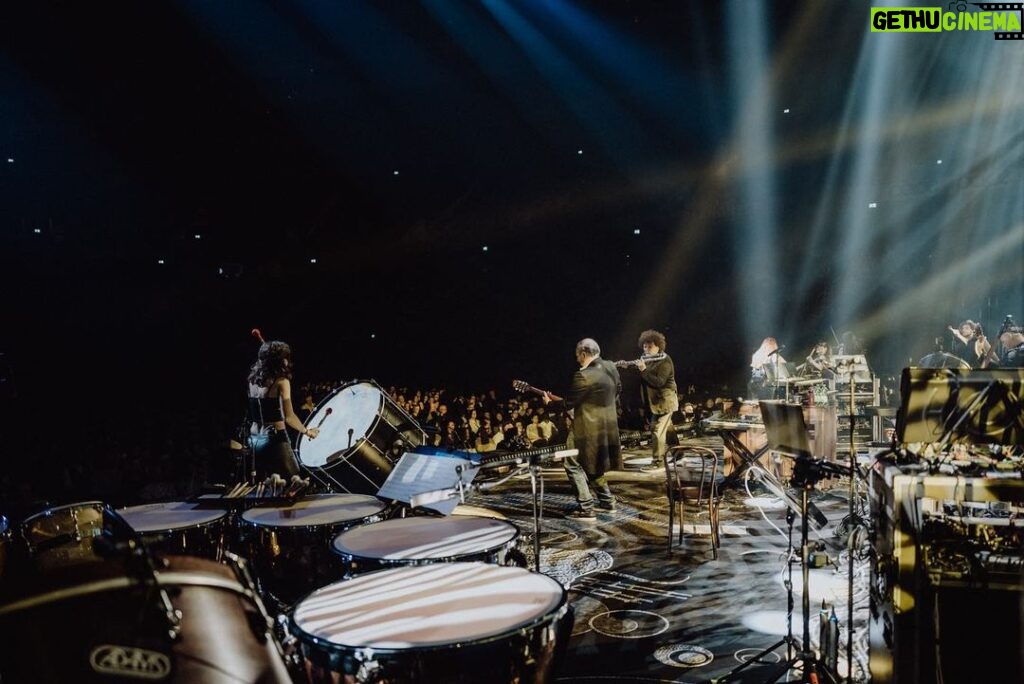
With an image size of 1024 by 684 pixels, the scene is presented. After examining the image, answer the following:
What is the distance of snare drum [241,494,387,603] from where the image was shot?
3.12 m

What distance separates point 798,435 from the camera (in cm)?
281

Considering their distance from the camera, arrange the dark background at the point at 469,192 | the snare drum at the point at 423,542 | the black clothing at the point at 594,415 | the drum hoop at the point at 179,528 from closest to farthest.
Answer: the snare drum at the point at 423,542 → the drum hoop at the point at 179,528 → the black clothing at the point at 594,415 → the dark background at the point at 469,192

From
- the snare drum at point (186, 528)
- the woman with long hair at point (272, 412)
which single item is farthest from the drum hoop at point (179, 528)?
the woman with long hair at point (272, 412)

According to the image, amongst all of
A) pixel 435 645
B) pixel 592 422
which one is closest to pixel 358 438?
pixel 592 422

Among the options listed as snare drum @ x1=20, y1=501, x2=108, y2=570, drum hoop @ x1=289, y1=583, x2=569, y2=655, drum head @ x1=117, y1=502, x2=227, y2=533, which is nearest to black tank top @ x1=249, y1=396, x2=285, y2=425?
drum head @ x1=117, y1=502, x2=227, y2=533

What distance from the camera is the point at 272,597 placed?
362cm

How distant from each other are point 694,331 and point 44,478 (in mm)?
14535

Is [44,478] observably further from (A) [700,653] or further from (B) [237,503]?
(A) [700,653]

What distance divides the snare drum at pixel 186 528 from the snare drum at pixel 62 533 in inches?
18.0

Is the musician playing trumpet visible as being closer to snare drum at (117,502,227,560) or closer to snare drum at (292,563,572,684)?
snare drum at (117,502,227,560)

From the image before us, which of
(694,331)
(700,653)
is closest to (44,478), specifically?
(700,653)

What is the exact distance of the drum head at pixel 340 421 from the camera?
16.4ft

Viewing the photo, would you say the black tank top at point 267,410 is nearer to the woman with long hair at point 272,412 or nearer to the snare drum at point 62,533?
the woman with long hair at point 272,412

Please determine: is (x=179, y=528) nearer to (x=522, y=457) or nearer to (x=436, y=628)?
(x=522, y=457)
